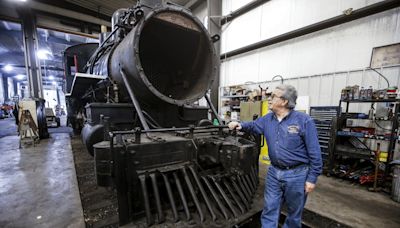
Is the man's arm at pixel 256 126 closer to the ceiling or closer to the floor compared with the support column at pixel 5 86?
closer to the floor

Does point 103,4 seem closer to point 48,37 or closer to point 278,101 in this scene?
point 48,37

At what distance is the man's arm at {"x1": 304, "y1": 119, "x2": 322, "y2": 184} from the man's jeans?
0.18ft

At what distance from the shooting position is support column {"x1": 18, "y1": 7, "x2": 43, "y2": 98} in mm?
5328

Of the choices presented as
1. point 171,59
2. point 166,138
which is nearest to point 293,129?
point 166,138

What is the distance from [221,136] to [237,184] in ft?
1.49

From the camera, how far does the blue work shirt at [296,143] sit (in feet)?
4.21

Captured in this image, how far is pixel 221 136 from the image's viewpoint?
174cm

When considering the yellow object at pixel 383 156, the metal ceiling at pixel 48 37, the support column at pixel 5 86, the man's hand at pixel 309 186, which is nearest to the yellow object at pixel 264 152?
the yellow object at pixel 383 156

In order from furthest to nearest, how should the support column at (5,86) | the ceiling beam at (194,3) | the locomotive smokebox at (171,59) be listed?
the support column at (5,86) < the ceiling beam at (194,3) < the locomotive smokebox at (171,59)

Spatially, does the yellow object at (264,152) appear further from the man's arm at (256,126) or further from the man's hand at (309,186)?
the man's hand at (309,186)

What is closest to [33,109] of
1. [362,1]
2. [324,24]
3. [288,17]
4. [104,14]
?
[104,14]

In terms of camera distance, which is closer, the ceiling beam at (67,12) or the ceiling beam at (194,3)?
the ceiling beam at (67,12)

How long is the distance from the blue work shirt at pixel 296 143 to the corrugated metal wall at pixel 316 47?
2.81 meters

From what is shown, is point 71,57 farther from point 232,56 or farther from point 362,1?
point 362,1
